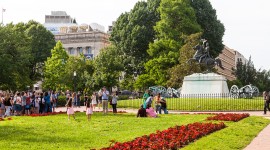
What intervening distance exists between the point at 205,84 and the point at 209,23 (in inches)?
1000

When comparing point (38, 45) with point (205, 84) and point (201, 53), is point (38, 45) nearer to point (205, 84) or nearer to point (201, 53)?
point (201, 53)

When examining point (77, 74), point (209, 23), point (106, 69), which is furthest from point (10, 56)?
point (209, 23)

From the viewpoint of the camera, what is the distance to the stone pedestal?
41156 mm

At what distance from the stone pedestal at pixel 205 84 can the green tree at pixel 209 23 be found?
22.9 metres

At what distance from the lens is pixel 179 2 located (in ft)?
194

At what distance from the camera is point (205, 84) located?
4172 cm

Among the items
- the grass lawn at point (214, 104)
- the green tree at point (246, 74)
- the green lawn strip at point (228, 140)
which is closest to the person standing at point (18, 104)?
the grass lawn at point (214, 104)

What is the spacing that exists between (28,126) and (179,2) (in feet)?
140

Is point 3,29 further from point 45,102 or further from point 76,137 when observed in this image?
point 76,137

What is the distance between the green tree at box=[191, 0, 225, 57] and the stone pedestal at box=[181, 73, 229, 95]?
22.9 meters

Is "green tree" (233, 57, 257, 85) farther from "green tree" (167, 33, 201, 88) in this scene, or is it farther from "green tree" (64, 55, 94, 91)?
"green tree" (167, 33, 201, 88)

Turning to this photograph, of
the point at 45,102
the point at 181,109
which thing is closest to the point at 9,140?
the point at 45,102

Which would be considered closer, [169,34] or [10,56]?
[10,56]

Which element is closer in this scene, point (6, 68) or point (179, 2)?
point (6, 68)
